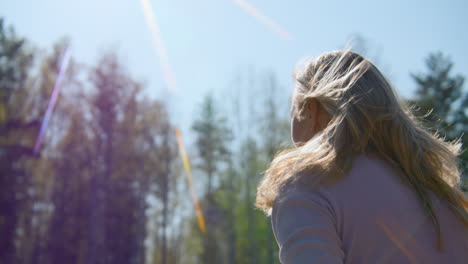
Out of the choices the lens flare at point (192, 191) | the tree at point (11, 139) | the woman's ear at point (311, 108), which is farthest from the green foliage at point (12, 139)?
the woman's ear at point (311, 108)

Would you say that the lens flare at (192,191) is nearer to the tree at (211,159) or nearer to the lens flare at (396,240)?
the tree at (211,159)

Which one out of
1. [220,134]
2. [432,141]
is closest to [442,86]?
[220,134]

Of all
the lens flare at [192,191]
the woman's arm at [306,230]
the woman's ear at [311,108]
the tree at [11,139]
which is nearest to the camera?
the woman's arm at [306,230]

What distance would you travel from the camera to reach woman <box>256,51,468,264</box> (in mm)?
1077

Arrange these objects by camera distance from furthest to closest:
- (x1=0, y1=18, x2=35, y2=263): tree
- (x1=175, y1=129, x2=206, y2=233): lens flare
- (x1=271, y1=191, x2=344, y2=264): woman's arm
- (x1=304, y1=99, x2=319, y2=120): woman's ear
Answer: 1. (x1=175, y1=129, x2=206, y2=233): lens flare
2. (x1=0, y1=18, x2=35, y2=263): tree
3. (x1=304, y1=99, x2=319, y2=120): woman's ear
4. (x1=271, y1=191, x2=344, y2=264): woman's arm

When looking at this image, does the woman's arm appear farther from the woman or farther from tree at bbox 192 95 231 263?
tree at bbox 192 95 231 263

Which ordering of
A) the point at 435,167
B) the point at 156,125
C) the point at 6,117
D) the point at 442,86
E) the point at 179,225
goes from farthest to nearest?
the point at 179,225 < the point at 156,125 < the point at 6,117 < the point at 442,86 < the point at 435,167

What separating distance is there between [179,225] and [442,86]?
25.5 m

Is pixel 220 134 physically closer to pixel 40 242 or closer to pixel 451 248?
pixel 40 242

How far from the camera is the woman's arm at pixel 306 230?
3.40ft

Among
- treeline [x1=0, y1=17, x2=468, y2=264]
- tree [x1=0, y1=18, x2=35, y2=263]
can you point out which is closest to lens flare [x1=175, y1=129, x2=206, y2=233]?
treeline [x1=0, y1=17, x2=468, y2=264]

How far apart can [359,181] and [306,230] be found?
216mm

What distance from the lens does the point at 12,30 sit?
26562 millimetres

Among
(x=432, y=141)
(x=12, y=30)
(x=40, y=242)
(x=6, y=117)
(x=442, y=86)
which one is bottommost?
(x=432, y=141)
